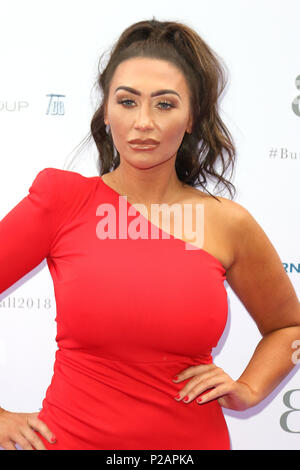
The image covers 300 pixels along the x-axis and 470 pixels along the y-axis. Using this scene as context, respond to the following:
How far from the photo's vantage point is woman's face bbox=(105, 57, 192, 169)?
1.04 meters

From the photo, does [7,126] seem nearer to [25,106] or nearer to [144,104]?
[25,106]

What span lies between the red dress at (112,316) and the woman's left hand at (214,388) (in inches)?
0.9

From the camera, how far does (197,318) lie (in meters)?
1.03

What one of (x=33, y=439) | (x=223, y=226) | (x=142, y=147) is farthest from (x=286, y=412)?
(x=142, y=147)

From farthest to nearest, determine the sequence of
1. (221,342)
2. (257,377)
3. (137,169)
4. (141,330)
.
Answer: (221,342) → (257,377) → (137,169) → (141,330)

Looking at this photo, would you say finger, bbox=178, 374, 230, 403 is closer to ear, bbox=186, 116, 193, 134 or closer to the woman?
the woman

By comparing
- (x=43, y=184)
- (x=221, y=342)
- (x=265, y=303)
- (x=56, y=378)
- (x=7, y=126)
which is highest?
(x=7, y=126)

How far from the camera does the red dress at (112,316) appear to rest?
993mm

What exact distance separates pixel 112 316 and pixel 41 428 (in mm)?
263

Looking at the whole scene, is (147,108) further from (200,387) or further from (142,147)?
(200,387)

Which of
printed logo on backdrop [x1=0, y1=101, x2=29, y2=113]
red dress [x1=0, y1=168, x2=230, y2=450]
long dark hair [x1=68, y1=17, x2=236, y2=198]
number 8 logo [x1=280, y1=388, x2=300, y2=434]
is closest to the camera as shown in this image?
red dress [x1=0, y1=168, x2=230, y2=450]

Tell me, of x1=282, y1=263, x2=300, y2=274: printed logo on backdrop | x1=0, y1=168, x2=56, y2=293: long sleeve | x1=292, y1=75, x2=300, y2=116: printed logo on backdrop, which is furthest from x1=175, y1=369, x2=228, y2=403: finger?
x1=292, y1=75, x2=300, y2=116: printed logo on backdrop
